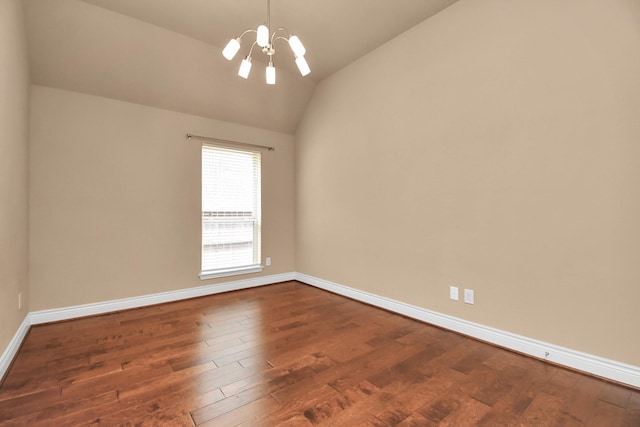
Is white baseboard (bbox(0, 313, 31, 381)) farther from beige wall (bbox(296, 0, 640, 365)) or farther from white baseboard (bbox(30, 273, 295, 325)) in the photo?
beige wall (bbox(296, 0, 640, 365))

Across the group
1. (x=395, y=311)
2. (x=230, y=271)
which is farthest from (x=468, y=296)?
(x=230, y=271)

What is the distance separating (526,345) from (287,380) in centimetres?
185

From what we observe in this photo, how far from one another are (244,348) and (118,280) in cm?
195

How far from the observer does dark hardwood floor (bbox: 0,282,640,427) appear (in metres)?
1.60

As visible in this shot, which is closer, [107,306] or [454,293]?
[454,293]

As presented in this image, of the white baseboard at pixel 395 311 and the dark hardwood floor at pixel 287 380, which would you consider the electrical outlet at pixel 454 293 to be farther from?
the dark hardwood floor at pixel 287 380

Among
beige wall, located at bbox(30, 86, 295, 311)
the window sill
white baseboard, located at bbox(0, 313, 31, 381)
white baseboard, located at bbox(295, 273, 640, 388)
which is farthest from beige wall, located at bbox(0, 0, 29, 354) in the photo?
white baseboard, located at bbox(295, 273, 640, 388)

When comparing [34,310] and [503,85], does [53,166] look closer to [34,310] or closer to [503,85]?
[34,310]

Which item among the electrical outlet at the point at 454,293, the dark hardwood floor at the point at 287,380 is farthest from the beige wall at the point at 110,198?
the electrical outlet at the point at 454,293

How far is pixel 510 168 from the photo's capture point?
94.0 inches

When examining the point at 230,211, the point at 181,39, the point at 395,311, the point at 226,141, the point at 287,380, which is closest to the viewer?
the point at 287,380

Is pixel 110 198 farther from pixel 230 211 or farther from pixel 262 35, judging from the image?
pixel 262 35

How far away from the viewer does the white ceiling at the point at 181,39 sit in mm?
2688

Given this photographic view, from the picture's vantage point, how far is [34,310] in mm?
2924
